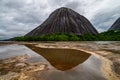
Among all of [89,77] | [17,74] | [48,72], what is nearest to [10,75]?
[17,74]

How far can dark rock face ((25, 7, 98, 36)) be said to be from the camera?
143137 millimetres

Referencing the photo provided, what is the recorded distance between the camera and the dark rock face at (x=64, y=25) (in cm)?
14314

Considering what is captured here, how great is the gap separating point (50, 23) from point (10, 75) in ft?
506

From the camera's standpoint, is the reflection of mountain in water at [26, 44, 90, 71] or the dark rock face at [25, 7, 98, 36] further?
the dark rock face at [25, 7, 98, 36]

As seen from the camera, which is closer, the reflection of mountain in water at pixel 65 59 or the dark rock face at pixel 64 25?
the reflection of mountain in water at pixel 65 59

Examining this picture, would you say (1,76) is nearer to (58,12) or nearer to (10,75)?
(10,75)

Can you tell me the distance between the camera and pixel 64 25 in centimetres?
15175

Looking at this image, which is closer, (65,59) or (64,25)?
(65,59)

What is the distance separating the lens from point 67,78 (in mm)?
7477

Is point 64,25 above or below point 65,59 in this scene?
above

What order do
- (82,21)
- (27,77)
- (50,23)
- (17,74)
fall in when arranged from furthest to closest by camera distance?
(82,21) → (50,23) → (17,74) → (27,77)

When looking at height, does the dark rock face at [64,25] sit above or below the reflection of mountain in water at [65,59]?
above

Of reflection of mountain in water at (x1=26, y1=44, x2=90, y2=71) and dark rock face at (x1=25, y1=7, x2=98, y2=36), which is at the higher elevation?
dark rock face at (x1=25, y1=7, x2=98, y2=36)

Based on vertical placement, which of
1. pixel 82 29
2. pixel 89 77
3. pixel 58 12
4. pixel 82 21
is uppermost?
pixel 58 12
